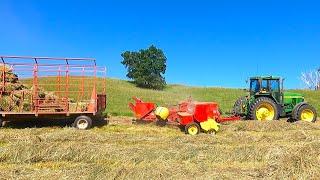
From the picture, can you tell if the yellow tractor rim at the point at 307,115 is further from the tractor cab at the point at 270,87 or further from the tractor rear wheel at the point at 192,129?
the tractor rear wheel at the point at 192,129

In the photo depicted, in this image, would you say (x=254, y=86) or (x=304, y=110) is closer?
(x=304, y=110)

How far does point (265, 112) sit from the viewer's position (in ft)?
64.4

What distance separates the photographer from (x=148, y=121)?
18391 mm

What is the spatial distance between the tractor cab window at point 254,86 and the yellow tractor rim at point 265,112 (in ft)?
2.56

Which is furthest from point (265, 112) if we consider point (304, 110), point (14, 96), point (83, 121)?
point (14, 96)

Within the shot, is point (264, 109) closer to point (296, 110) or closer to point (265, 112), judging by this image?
point (265, 112)

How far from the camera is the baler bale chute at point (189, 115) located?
16.0 metres

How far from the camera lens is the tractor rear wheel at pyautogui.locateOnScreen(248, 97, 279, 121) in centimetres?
1941

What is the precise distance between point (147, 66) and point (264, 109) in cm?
4143

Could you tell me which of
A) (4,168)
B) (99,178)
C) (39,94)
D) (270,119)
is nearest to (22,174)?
(4,168)

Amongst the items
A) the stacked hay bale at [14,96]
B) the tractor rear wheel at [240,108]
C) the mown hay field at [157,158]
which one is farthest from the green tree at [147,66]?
the mown hay field at [157,158]

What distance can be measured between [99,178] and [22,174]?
4.88 ft

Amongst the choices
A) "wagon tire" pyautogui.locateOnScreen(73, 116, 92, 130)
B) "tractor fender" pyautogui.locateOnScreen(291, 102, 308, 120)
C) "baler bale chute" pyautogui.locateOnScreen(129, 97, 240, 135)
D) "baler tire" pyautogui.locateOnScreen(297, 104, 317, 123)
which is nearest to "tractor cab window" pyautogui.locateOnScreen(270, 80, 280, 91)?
"tractor fender" pyautogui.locateOnScreen(291, 102, 308, 120)

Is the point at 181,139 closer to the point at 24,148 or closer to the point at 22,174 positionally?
the point at 24,148
